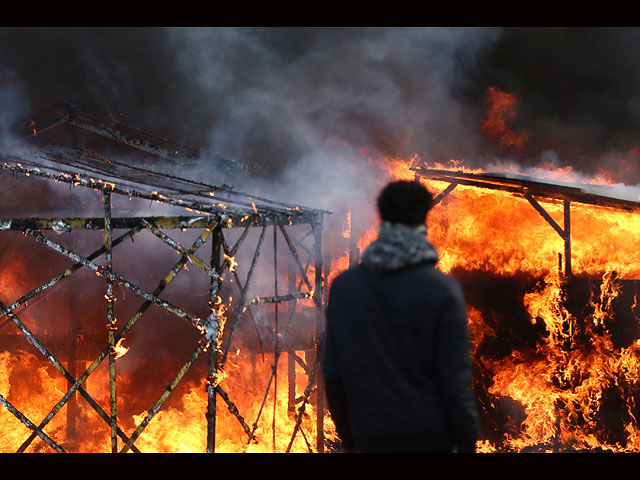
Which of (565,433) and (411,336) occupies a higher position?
(411,336)

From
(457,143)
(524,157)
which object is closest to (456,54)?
(457,143)

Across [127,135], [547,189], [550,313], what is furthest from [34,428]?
[550,313]

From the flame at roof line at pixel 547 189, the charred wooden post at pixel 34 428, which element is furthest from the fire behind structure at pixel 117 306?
the charred wooden post at pixel 34 428

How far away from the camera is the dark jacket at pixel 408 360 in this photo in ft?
7.04

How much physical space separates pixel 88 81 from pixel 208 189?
8464 mm

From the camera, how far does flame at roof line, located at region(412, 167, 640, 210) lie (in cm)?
746

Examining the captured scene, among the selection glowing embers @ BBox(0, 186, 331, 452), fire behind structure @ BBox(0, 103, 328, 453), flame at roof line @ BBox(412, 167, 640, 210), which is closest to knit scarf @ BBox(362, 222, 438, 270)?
flame at roof line @ BBox(412, 167, 640, 210)

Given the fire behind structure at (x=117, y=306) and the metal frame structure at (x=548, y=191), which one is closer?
the metal frame structure at (x=548, y=191)

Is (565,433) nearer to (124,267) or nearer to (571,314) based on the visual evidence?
(571,314)

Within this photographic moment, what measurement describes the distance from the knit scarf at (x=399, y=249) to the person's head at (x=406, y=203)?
0.12ft

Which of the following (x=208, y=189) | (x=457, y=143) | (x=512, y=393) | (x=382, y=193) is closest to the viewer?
(x=382, y=193)

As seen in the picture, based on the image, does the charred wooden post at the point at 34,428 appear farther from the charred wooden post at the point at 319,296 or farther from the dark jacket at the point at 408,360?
the dark jacket at the point at 408,360

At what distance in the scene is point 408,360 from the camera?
2209 mm

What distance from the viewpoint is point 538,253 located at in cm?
1186
